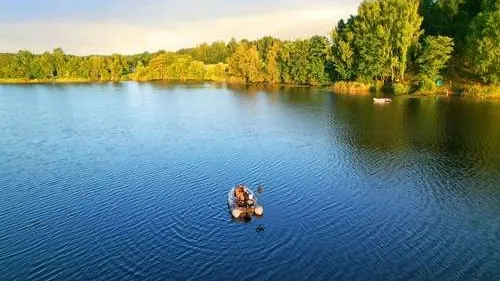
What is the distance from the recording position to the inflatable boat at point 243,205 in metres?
37.7

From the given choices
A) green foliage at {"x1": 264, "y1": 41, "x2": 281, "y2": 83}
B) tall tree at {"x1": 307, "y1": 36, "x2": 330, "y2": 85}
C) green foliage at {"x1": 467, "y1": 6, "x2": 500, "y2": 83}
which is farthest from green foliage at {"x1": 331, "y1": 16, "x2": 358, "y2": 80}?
green foliage at {"x1": 467, "y1": 6, "x2": 500, "y2": 83}

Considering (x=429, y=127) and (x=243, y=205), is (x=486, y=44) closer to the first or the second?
(x=429, y=127)

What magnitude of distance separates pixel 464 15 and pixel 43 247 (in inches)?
4572

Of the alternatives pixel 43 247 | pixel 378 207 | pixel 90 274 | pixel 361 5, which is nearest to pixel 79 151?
pixel 43 247

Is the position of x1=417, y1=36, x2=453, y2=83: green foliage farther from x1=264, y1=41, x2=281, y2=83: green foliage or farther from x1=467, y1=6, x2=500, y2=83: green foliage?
x1=264, y1=41, x2=281, y2=83: green foliage

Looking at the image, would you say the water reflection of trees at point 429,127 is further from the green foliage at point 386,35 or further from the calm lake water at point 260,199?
the green foliage at point 386,35

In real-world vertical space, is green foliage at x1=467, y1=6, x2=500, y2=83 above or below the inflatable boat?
above

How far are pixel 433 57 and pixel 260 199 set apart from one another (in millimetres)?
83324

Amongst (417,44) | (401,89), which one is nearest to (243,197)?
(401,89)

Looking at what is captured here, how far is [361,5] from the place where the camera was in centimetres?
12938

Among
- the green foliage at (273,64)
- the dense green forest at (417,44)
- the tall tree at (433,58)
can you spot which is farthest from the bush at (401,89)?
the green foliage at (273,64)

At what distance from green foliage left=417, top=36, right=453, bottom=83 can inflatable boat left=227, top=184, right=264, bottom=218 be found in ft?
283

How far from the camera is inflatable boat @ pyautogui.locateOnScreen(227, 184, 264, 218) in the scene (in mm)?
37719

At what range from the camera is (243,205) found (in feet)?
126
